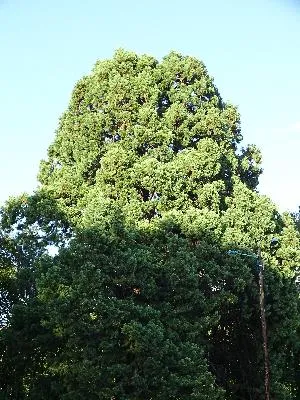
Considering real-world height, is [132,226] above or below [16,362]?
above

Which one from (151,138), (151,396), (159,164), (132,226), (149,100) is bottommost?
(151,396)

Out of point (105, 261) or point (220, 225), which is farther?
point (220, 225)

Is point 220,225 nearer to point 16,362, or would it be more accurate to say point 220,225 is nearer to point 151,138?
point 151,138

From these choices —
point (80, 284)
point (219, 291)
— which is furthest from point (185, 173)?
point (80, 284)

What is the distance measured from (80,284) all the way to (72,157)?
6528mm

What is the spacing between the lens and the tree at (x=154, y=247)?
1392cm

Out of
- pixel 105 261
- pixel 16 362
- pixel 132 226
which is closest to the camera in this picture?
pixel 105 261

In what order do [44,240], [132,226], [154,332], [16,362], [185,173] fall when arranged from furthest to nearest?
[16,362] < [44,240] < [185,173] < [132,226] < [154,332]

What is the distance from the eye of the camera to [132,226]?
51.2 ft

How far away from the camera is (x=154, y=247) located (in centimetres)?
1550

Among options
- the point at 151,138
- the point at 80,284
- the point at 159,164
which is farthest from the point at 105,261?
the point at 151,138

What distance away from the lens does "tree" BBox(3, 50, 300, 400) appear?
13.9 metres

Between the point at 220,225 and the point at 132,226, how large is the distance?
298cm

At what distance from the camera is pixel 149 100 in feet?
58.2
